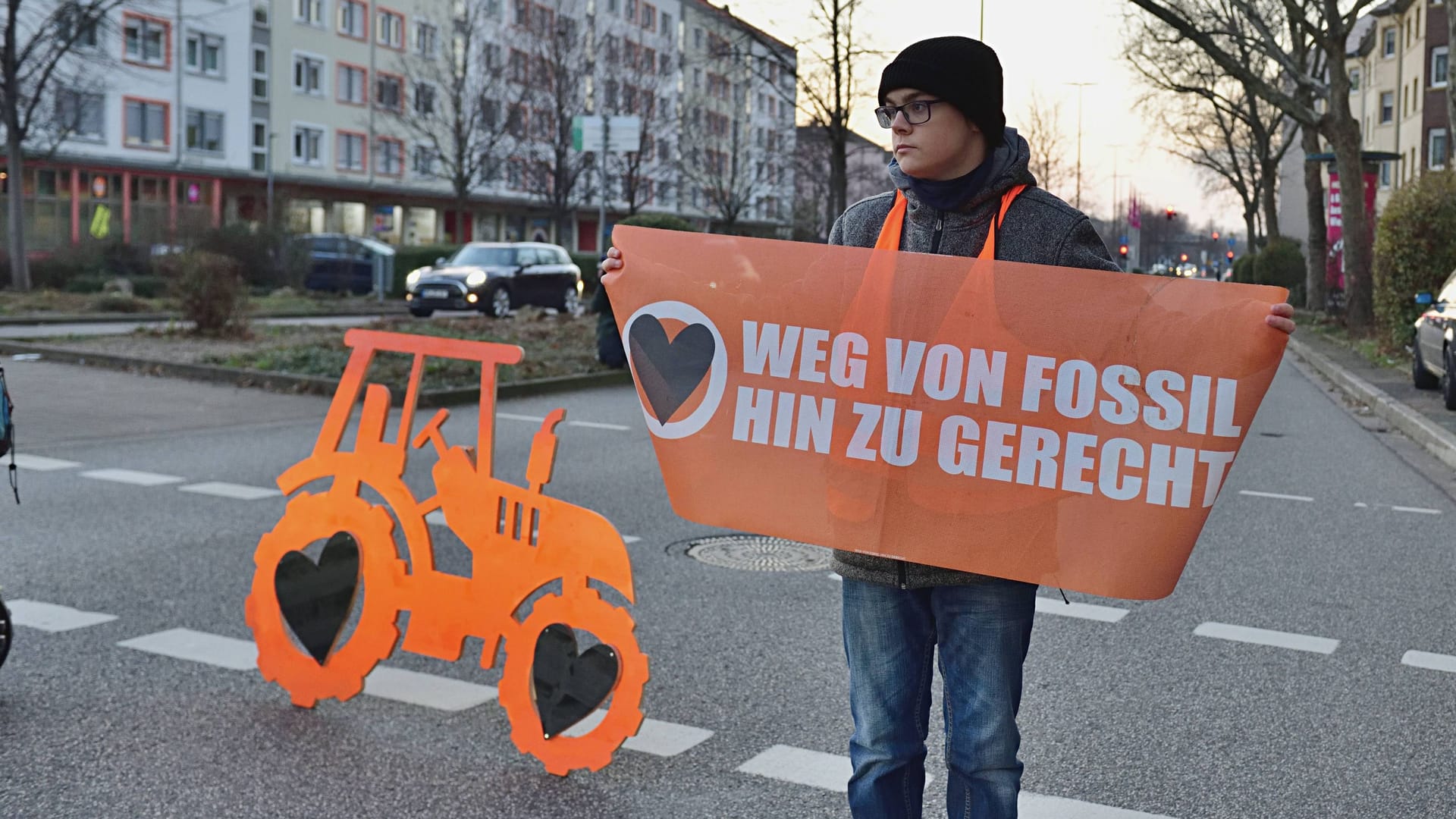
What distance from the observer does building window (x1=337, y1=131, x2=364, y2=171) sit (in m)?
63.9

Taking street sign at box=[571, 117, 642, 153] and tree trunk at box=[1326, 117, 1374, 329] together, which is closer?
street sign at box=[571, 117, 642, 153]

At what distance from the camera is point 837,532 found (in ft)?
11.1

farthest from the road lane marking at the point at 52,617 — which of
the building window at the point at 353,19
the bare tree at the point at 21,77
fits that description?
the building window at the point at 353,19

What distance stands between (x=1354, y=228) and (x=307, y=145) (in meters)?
45.1

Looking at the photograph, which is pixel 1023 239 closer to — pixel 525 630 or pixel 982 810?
pixel 982 810

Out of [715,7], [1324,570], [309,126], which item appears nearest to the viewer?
[1324,570]

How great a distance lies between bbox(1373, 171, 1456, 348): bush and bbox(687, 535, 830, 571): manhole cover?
51.1 ft

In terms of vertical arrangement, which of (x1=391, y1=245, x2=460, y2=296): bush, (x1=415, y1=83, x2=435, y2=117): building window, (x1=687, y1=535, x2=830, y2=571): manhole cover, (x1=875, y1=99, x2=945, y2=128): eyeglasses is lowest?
(x1=687, y1=535, x2=830, y2=571): manhole cover

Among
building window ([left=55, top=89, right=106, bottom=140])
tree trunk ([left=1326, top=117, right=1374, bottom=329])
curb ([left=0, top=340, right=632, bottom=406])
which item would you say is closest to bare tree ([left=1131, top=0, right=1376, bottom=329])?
tree trunk ([left=1326, top=117, right=1374, bottom=329])

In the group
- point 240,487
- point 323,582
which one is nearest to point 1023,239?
point 323,582

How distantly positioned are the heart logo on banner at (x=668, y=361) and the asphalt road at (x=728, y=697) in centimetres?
121

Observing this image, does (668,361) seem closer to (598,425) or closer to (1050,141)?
(598,425)

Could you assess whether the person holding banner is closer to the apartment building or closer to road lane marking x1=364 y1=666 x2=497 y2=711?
road lane marking x1=364 y1=666 x2=497 y2=711

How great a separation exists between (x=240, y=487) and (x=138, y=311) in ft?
67.4
